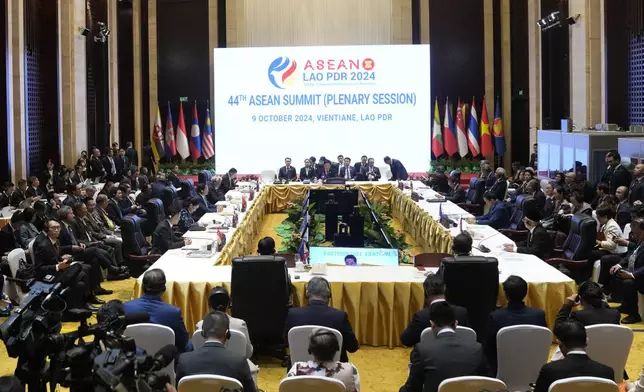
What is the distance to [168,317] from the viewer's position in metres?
5.66

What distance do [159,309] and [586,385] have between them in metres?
2.92

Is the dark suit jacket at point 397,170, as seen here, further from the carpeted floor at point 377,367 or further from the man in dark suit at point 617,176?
the carpeted floor at point 377,367

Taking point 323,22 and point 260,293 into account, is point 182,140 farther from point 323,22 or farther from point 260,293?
point 260,293

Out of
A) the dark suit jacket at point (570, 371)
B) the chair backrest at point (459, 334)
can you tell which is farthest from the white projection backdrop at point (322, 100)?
the dark suit jacket at point (570, 371)

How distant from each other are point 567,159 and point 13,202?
971 centimetres

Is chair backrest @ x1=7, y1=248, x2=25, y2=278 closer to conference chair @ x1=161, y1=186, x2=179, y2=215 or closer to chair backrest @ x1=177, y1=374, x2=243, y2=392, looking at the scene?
chair backrest @ x1=177, y1=374, x2=243, y2=392

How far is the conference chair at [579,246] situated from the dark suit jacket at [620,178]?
364cm

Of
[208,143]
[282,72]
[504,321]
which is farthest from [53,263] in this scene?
[208,143]

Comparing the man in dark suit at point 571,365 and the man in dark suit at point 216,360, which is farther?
the man in dark suit at point 216,360

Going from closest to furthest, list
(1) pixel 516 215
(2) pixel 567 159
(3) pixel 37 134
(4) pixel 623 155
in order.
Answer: (1) pixel 516 215, (4) pixel 623 155, (2) pixel 567 159, (3) pixel 37 134

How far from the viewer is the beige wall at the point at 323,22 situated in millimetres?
22188

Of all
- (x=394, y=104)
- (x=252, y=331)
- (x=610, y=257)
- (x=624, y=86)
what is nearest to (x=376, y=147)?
(x=394, y=104)

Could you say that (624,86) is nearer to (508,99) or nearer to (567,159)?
(567,159)

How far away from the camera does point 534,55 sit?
20.4 m
